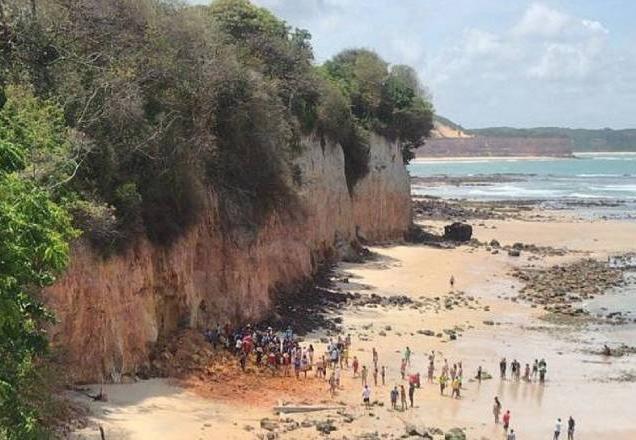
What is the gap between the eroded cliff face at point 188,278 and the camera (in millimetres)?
20328

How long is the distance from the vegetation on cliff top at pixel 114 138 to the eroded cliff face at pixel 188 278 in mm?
813

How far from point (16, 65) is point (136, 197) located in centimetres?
516

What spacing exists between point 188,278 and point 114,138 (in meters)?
5.23

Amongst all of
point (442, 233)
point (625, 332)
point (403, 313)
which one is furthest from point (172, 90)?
point (442, 233)

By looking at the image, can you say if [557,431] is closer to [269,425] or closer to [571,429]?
[571,429]

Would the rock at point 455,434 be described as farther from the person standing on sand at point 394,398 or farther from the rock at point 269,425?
the rock at point 269,425

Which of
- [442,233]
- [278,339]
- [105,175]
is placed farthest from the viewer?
[442,233]

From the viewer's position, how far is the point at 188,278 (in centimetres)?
2552

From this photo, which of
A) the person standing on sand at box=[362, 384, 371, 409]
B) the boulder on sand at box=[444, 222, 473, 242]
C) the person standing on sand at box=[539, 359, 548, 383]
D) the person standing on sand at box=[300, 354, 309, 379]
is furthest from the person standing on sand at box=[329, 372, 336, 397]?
the boulder on sand at box=[444, 222, 473, 242]

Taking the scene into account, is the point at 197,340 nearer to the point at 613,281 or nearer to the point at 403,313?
the point at 403,313

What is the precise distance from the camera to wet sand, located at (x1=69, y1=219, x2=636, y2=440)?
20.0 meters

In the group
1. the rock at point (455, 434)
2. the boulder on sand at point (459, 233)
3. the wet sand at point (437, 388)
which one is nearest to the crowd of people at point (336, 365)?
the wet sand at point (437, 388)

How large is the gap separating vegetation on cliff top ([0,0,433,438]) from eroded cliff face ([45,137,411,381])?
81cm

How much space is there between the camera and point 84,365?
2056cm
